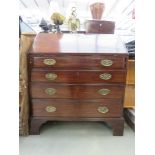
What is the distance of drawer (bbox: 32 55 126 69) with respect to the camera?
5.43ft

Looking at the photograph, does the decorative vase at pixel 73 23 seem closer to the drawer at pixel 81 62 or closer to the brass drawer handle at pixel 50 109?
the drawer at pixel 81 62

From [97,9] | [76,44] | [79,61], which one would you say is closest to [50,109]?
[79,61]

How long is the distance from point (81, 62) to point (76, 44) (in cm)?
20

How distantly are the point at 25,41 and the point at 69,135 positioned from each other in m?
0.88

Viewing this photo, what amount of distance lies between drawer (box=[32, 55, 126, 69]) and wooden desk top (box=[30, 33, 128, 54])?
5cm

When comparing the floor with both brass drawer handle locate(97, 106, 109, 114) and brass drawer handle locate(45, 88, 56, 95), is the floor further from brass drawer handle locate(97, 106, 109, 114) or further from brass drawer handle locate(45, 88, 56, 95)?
brass drawer handle locate(45, 88, 56, 95)

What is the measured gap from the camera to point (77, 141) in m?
1.60

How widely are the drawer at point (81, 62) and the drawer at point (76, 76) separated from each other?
2.0 inches

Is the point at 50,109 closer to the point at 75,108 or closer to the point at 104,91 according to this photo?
the point at 75,108

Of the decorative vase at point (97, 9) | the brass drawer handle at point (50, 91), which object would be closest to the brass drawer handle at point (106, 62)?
the brass drawer handle at point (50, 91)

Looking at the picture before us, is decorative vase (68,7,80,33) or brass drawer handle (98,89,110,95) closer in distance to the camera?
brass drawer handle (98,89,110,95)

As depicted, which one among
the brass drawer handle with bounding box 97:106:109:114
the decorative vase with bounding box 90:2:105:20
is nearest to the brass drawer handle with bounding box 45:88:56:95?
the brass drawer handle with bounding box 97:106:109:114
